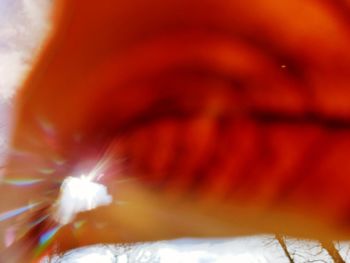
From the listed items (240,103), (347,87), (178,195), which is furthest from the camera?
(178,195)

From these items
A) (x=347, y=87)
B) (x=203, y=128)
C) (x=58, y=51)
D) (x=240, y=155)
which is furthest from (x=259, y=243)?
(x=58, y=51)

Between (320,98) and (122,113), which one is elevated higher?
(122,113)

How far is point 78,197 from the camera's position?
38.8 inches

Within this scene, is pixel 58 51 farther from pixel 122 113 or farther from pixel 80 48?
pixel 122 113

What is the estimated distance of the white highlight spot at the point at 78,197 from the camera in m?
0.98

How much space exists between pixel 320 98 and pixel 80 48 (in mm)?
776

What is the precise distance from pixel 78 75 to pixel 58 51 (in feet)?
0.31

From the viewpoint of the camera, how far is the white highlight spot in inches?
→ 38.4

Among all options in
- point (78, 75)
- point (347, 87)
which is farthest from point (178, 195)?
point (347, 87)

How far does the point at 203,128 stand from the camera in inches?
40.7

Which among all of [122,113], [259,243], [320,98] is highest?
[122,113]

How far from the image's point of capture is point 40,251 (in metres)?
1.09

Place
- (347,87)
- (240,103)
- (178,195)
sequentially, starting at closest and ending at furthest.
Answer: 1. (347,87)
2. (240,103)
3. (178,195)

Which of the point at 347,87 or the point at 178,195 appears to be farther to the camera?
the point at 178,195
